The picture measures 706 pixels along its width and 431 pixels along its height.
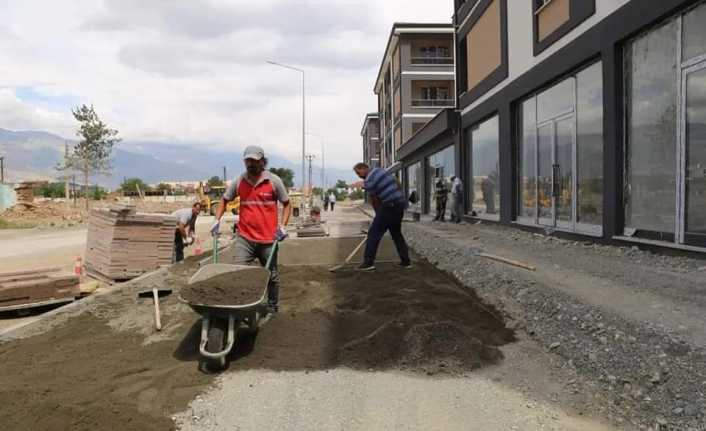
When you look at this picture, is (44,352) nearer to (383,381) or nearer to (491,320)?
(383,381)

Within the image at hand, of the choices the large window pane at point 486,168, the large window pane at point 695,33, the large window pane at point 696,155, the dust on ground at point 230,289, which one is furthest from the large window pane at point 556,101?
the dust on ground at point 230,289

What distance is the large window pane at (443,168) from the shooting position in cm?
2047

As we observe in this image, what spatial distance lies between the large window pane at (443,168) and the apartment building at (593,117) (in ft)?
11.3

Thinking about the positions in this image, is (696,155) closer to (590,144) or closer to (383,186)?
(590,144)

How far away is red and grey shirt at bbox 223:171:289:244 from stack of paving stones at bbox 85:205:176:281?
507cm

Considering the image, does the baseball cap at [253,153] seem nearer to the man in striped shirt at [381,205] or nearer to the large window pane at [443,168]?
the man in striped shirt at [381,205]

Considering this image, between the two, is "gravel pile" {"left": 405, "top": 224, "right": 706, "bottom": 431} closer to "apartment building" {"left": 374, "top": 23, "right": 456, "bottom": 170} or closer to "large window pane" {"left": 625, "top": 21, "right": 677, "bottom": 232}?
"large window pane" {"left": 625, "top": 21, "right": 677, "bottom": 232}

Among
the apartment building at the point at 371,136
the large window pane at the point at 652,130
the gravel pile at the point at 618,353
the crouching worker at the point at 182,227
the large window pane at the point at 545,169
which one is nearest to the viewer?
the gravel pile at the point at 618,353

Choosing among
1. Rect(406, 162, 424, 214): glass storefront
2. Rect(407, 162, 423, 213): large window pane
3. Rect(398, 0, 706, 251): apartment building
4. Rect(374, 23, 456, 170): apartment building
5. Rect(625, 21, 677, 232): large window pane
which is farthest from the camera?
Rect(374, 23, 456, 170): apartment building

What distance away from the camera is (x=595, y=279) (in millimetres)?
5812

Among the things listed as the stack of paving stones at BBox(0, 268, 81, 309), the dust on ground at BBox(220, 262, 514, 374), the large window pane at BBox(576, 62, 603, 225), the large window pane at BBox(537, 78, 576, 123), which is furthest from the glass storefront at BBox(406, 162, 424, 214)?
the dust on ground at BBox(220, 262, 514, 374)

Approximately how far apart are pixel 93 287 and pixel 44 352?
13.3ft

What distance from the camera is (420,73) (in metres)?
36.5

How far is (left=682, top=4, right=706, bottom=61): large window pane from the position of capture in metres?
6.39
